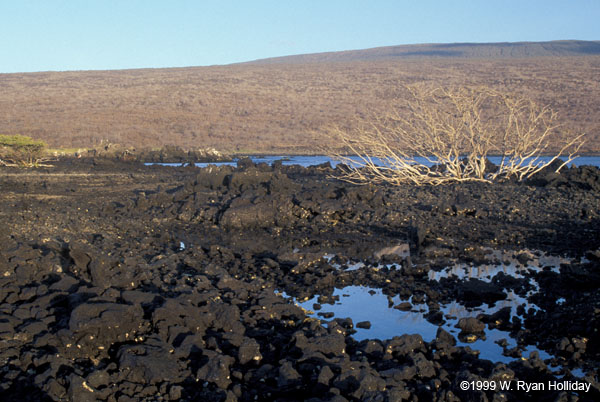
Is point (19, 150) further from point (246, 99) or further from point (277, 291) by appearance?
point (246, 99)

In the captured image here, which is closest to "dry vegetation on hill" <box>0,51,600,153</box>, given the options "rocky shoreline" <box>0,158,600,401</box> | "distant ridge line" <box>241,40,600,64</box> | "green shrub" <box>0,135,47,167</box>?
"green shrub" <box>0,135,47,167</box>

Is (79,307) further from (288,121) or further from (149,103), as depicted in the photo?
(149,103)

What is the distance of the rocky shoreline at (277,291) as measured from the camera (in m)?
4.42

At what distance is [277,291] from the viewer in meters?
7.49

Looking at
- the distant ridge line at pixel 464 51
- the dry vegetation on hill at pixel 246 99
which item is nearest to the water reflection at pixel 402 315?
the dry vegetation on hill at pixel 246 99

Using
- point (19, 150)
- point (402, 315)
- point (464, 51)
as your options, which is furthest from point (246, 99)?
point (402, 315)

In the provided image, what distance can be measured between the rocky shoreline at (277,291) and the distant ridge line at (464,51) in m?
80.9

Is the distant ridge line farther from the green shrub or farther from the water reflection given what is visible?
the water reflection

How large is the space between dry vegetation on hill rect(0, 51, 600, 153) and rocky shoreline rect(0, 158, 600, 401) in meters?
28.3

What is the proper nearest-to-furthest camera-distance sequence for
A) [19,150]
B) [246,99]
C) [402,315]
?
[402,315] < [19,150] < [246,99]

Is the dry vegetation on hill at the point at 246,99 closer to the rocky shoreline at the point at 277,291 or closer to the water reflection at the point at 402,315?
the rocky shoreline at the point at 277,291

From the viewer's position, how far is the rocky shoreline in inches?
174

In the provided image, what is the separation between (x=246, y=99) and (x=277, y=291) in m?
52.1

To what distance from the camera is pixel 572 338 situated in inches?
215
